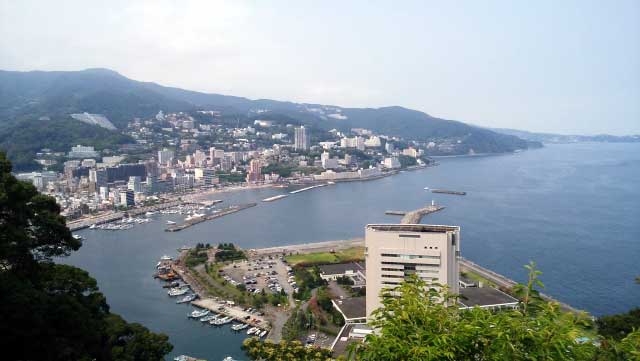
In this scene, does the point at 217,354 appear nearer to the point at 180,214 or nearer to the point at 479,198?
the point at 180,214

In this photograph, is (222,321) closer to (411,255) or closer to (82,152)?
(411,255)

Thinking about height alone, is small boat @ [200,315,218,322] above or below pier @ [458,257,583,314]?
below

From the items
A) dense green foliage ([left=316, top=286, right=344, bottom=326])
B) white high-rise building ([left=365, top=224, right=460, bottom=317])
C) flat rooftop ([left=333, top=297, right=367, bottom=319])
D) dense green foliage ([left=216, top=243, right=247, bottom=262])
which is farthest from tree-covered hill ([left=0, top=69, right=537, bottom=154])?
white high-rise building ([left=365, top=224, right=460, bottom=317])

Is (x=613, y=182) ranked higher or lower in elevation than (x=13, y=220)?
lower

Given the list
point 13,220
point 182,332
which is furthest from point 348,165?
point 13,220

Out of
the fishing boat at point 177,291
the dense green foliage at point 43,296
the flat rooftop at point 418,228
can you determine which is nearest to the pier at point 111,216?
the fishing boat at point 177,291

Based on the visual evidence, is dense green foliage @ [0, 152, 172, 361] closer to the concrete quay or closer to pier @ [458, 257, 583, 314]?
pier @ [458, 257, 583, 314]

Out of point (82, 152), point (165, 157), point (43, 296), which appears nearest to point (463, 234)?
point (43, 296)

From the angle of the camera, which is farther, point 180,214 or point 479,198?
point 479,198
